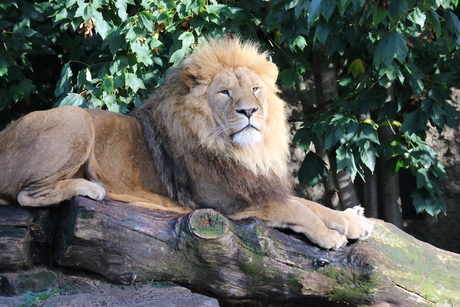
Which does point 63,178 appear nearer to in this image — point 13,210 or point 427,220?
point 13,210

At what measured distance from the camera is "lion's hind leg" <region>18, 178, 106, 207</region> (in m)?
4.13

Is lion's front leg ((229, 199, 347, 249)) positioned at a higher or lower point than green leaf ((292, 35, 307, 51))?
lower

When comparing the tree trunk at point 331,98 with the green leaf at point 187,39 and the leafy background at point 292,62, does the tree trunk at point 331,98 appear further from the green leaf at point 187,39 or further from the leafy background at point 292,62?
the green leaf at point 187,39

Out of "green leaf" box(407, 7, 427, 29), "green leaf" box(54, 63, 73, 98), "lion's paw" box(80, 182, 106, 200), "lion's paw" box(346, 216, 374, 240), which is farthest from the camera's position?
"green leaf" box(54, 63, 73, 98)

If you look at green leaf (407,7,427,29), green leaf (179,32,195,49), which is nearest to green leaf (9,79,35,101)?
green leaf (179,32,195,49)

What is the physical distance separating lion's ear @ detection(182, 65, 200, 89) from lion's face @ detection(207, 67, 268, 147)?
119 mm

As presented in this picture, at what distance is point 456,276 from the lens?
4.40 m

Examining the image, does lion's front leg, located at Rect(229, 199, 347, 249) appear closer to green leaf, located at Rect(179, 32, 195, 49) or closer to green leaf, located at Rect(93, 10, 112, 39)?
green leaf, located at Rect(179, 32, 195, 49)

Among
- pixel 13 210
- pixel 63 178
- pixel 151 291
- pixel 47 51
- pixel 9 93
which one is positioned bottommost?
pixel 151 291

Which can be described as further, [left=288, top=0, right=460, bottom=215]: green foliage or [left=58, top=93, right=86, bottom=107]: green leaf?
[left=58, top=93, right=86, bottom=107]: green leaf

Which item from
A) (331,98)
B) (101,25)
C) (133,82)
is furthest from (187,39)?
(331,98)

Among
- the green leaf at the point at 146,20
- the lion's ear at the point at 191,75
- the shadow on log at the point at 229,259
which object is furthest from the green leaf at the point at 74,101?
the shadow on log at the point at 229,259

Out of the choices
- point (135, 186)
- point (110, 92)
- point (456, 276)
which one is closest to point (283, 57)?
point (110, 92)

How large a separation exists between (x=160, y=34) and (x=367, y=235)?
3.06 meters
